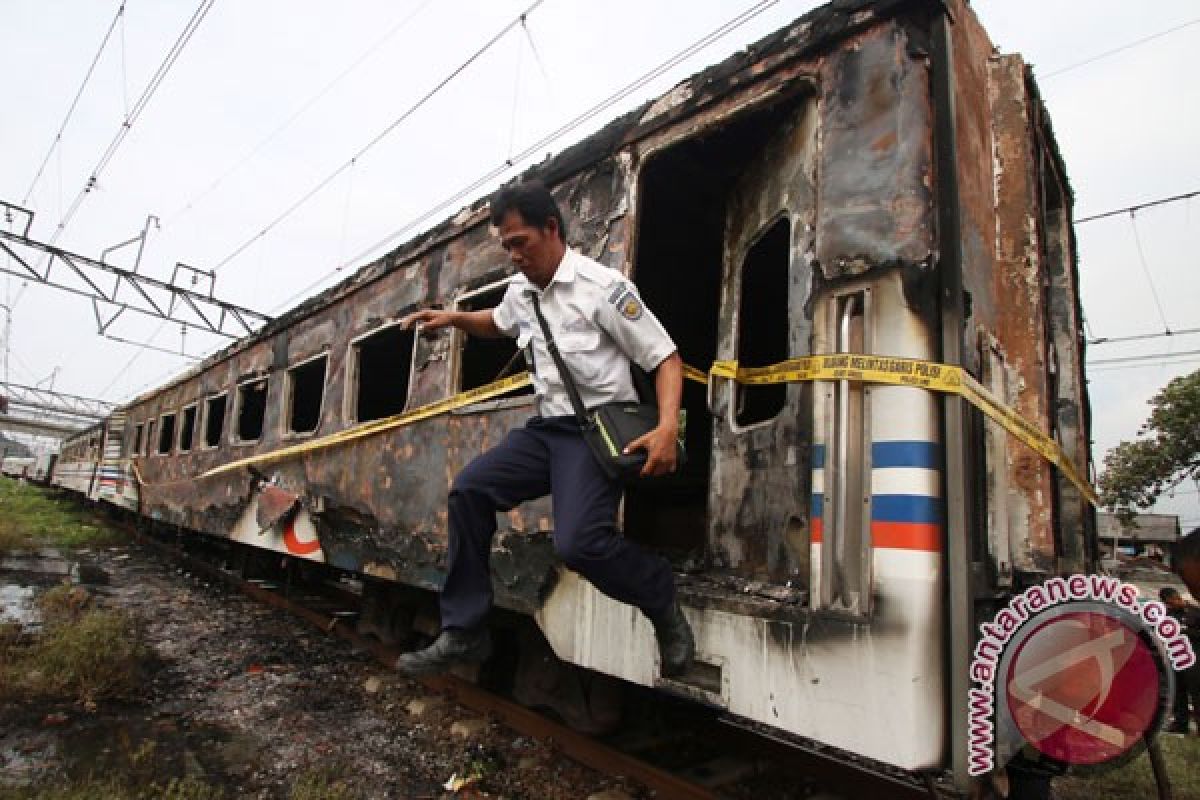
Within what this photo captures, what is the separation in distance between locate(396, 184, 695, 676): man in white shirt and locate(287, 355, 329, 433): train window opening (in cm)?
428

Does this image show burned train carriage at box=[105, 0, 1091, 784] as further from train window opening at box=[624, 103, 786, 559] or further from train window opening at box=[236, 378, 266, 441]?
train window opening at box=[236, 378, 266, 441]

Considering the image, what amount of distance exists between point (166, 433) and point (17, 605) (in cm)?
581

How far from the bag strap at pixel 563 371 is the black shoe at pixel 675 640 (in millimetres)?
690

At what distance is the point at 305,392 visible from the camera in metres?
8.63

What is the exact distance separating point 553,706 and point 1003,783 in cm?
217

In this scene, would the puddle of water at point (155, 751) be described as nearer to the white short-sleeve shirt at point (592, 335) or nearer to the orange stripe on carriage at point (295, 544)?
the orange stripe on carriage at point (295, 544)

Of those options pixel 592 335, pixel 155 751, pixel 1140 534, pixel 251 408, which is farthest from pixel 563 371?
pixel 1140 534

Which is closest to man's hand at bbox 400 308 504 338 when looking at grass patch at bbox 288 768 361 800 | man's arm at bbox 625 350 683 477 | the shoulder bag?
the shoulder bag

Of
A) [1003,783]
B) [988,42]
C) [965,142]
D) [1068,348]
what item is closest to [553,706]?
[1003,783]

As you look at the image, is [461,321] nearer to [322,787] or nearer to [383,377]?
[322,787]

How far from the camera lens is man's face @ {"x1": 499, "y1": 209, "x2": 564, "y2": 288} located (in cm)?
241

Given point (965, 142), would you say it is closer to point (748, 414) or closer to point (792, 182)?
point (792, 182)

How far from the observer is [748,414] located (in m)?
5.12

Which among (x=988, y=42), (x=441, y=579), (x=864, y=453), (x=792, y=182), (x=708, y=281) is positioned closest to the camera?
(x=864, y=453)
